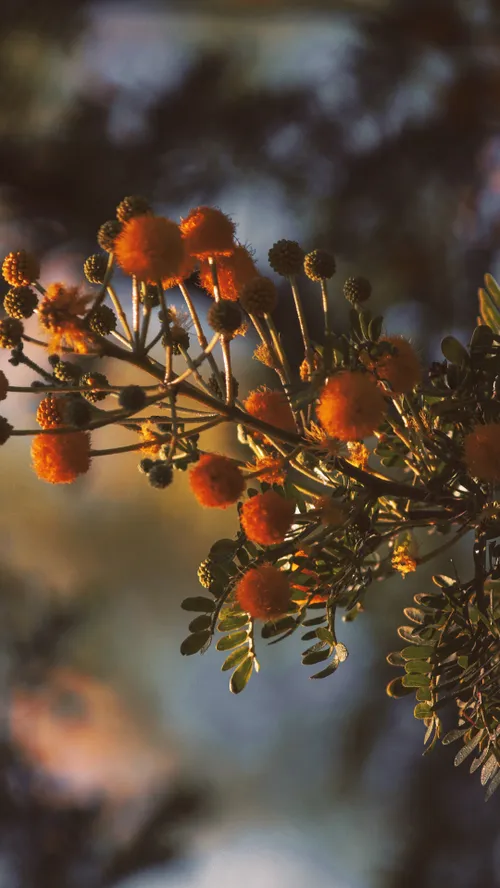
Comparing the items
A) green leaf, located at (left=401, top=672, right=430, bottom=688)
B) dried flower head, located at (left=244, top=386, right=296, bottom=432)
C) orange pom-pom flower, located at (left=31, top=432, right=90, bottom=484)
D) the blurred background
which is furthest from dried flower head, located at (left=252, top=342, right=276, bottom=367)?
the blurred background

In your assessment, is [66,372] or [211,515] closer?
[66,372]

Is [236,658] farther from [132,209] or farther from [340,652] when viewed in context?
[132,209]

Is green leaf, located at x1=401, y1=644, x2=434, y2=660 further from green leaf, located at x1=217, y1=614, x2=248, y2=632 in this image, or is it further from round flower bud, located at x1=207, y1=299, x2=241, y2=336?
round flower bud, located at x1=207, y1=299, x2=241, y2=336

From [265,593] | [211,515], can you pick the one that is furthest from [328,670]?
[211,515]

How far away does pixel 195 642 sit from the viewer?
0.47 m

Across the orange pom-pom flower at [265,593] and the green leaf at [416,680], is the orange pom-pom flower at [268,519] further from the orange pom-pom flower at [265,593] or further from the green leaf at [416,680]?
the green leaf at [416,680]

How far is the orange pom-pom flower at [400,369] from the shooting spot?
0.40 metres

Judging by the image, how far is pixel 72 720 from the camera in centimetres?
166

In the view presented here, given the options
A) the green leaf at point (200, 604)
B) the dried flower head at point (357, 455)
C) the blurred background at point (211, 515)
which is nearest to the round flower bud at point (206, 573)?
the green leaf at point (200, 604)

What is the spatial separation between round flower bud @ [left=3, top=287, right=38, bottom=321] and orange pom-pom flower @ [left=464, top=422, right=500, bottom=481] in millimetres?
266

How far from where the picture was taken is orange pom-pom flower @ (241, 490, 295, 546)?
39 centimetres

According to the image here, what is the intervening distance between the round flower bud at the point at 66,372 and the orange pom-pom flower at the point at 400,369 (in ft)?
0.58

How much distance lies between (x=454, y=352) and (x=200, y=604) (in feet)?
0.78

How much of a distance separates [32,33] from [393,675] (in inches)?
63.1
